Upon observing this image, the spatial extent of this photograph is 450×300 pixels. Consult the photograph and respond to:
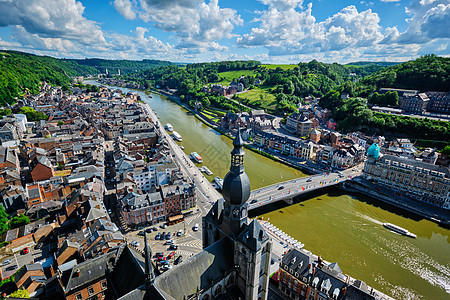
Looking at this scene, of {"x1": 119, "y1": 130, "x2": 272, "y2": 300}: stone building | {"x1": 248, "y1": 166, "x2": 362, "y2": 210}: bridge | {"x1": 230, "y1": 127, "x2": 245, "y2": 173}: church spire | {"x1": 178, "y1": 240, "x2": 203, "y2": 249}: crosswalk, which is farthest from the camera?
{"x1": 248, "y1": 166, "x2": 362, "y2": 210}: bridge

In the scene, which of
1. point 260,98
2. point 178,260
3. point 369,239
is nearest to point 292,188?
point 369,239

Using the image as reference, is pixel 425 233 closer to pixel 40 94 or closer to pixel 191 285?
pixel 191 285

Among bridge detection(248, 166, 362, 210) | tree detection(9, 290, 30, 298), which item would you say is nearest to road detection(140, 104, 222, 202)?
bridge detection(248, 166, 362, 210)

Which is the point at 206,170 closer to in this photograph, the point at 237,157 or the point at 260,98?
the point at 237,157

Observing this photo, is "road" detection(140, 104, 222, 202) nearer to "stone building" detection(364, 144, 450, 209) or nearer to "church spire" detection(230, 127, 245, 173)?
"church spire" detection(230, 127, 245, 173)

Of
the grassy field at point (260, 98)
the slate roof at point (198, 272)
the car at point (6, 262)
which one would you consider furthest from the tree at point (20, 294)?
the grassy field at point (260, 98)

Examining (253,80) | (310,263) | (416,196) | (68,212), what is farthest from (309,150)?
(253,80)
